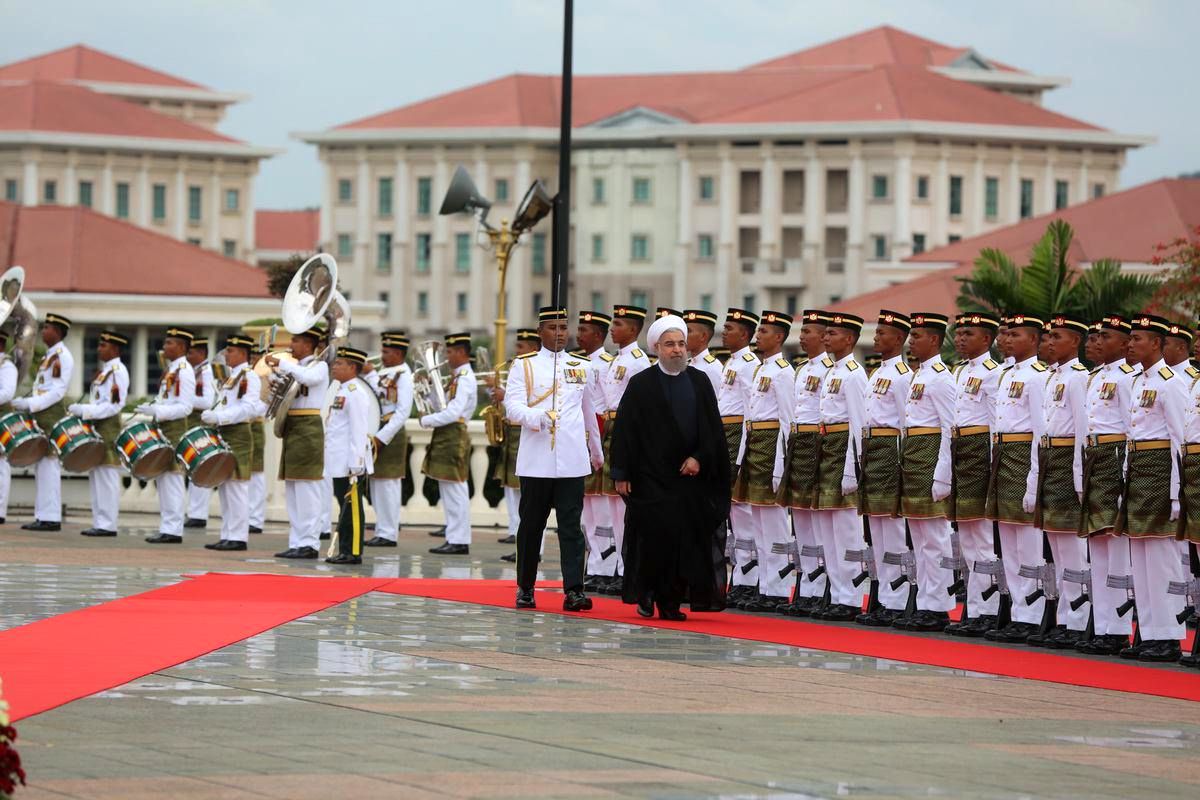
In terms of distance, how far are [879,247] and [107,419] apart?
91922mm

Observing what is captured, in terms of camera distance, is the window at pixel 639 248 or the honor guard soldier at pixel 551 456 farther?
the window at pixel 639 248

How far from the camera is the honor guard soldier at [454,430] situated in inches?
812

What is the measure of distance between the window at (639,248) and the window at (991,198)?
58.0 ft

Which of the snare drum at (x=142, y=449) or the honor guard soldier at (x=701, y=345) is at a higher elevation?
the honor guard soldier at (x=701, y=345)

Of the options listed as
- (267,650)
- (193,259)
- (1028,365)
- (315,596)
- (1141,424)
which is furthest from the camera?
(193,259)

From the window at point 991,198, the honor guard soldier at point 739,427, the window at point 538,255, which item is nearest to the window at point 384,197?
the window at point 538,255

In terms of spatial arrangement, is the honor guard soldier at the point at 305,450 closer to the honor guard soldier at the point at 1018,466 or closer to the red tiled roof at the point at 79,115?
the honor guard soldier at the point at 1018,466

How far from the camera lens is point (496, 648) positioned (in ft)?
39.1

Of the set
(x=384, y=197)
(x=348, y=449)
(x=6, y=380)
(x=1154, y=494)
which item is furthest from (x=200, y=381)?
(x=384, y=197)

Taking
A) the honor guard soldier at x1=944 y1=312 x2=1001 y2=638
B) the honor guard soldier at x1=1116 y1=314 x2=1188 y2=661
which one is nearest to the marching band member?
the honor guard soldier at x1=944 y1=312 x2=1001 y2=638

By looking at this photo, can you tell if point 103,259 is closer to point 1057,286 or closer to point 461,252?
point 461,252

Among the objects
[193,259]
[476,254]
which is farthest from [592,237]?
[193,259]

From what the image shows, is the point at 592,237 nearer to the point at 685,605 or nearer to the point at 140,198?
the point at 140,198

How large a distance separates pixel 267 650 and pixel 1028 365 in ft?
16.3
